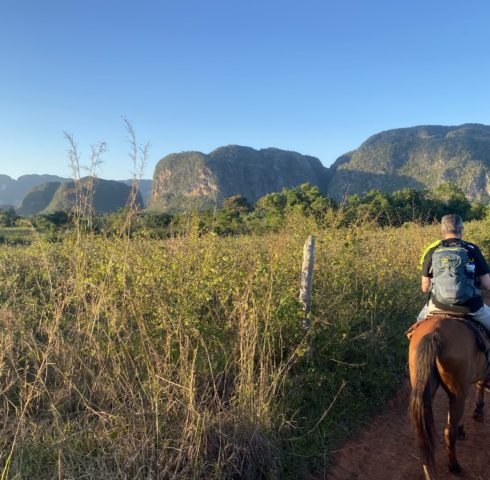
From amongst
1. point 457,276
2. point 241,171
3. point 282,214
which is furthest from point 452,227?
point 241,171

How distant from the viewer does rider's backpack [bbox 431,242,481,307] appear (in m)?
3.00

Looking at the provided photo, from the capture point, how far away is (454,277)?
119 inches

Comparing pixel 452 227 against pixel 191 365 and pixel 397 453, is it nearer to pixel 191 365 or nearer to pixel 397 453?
pixel 397 453

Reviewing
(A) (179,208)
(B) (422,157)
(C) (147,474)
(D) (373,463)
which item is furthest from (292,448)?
(B) (422,157)

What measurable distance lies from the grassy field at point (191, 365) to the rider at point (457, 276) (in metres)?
1.18

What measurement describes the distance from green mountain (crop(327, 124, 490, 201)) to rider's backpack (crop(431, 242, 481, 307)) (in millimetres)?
64127

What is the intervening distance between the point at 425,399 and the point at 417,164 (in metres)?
94.7

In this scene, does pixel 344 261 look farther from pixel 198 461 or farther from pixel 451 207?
pixel 451 207

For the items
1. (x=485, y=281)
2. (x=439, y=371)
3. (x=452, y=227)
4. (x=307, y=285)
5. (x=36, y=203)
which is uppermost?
(x=36, y=203)

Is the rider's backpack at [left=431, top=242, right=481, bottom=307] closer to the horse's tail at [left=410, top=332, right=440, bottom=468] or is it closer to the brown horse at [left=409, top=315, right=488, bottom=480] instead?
the brown horse at [left=409, top=315, right=488, bottom=480]

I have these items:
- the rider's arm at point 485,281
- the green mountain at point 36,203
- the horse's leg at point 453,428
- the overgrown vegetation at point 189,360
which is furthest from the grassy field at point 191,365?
the green mountain at point 36,203

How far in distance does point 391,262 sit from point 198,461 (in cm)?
517

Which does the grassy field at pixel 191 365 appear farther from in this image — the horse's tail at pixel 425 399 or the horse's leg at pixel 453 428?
the horse's leg at pixel 453 428

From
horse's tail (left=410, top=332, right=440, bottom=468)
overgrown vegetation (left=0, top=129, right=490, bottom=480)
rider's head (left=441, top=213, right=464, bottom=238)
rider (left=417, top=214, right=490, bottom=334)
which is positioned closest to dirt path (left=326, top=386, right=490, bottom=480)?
overgrown vegetation (left=0, top=129, right=490, bottom=480)
